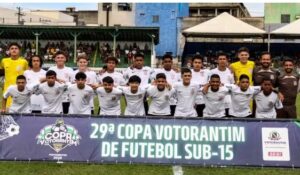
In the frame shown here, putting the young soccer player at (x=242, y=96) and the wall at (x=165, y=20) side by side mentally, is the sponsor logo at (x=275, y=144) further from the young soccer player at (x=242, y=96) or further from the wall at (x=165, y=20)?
the wall at (x=165, y=20)

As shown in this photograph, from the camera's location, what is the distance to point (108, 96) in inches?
348

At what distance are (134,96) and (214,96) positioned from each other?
1.48 meters

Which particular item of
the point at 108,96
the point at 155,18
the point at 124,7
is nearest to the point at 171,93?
the point at 108,96

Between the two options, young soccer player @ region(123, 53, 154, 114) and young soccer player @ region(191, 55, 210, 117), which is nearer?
young soccer player @ region(191, 55, 210, 117)

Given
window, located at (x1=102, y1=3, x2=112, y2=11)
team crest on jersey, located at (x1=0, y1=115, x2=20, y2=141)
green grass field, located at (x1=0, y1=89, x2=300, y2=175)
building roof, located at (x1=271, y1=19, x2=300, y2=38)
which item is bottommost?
green grass field, located at (x1=0, y1=89, x2=300, y2=175)

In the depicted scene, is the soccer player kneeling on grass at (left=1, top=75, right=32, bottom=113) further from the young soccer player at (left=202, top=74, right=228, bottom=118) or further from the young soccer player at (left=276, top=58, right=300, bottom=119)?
the young soccer player at (left=276, top=58, right=300, bottom=119)

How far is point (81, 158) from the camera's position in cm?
755

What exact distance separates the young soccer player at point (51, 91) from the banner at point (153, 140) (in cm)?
126

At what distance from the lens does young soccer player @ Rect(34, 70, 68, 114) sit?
348 inches

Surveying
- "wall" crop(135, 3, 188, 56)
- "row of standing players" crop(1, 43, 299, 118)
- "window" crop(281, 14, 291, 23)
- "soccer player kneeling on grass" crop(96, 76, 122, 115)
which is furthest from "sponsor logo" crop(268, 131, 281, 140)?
"window" crop(281, 14, 291, 23)

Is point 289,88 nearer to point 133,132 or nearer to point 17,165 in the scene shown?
point 133,132

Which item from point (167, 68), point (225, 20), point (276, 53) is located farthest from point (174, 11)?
point (167, 68)

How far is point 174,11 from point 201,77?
176 feet

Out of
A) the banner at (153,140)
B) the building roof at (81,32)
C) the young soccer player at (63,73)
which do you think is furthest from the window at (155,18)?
the banner at (153,140)
